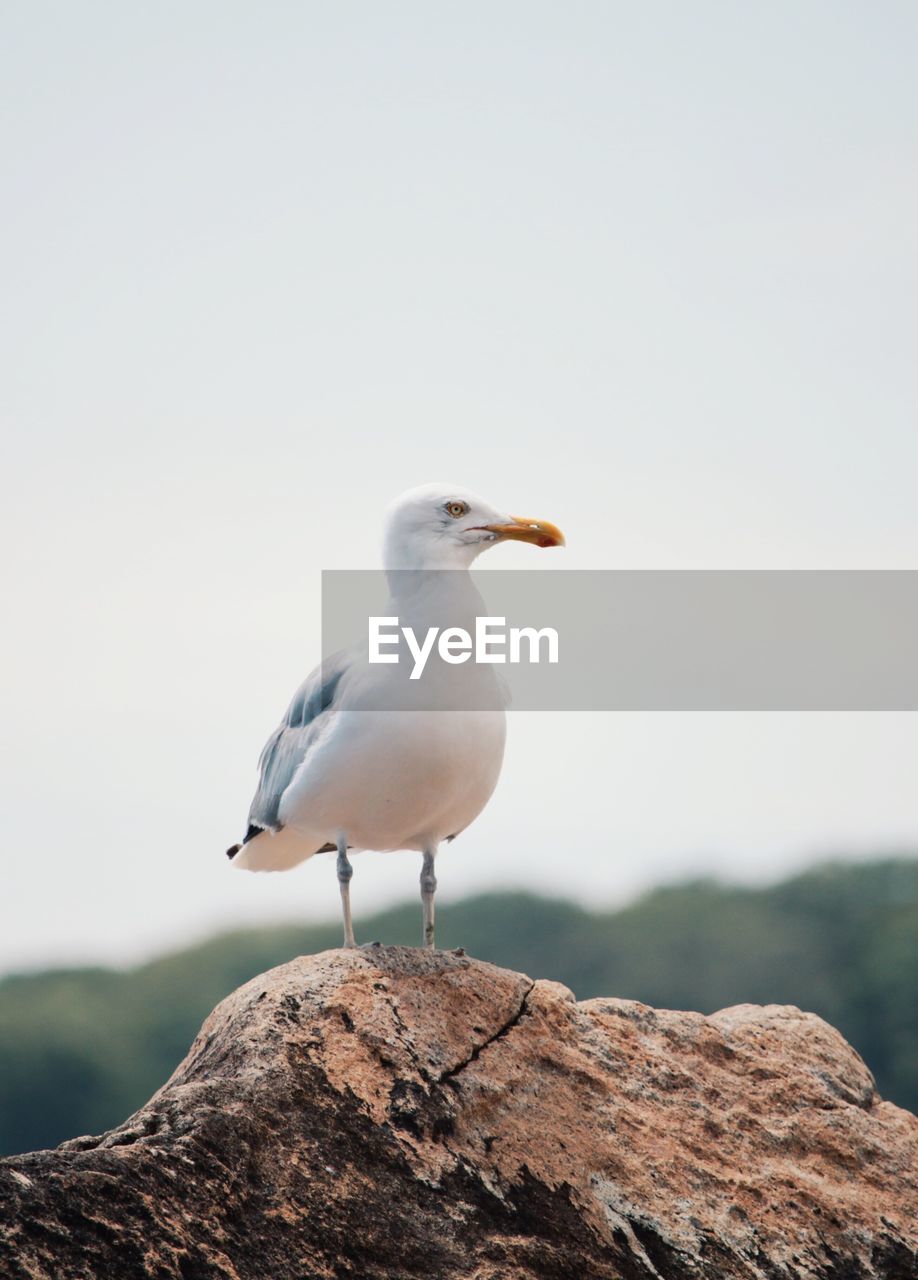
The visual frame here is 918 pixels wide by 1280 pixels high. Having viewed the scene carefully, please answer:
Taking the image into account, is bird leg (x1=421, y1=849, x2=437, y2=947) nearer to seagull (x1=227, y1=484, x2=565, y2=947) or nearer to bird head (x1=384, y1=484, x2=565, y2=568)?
seagull (x1=227, y1=484, x2=565, y2=947)

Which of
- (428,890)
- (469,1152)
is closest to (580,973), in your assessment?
(428,890)

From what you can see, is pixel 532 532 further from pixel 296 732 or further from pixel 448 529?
pixel 296 732

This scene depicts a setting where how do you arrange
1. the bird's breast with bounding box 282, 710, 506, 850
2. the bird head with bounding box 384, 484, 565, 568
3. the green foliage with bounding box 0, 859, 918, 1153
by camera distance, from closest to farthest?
1. the bird's breast with bounding box 282, 710, 506, 850
2. the bird head with bounding box 384, 484, 565, 568
3. the green foliage with bounding box 0, 859, 918, 1153

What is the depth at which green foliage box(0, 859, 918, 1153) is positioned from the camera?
55281 mm

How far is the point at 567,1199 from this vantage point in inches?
313

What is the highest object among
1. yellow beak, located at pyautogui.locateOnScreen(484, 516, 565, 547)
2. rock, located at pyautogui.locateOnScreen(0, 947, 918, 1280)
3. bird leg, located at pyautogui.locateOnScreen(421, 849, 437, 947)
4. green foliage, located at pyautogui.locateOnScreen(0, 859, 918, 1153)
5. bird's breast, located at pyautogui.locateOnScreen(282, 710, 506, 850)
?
yellow beak, located at pyautogui.locateOnScreen(484, 516, 565, 547)

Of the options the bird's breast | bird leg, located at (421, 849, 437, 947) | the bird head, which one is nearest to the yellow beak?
the bird head

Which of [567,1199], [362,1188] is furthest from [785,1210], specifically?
[362,1188]

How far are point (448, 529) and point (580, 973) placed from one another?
54728mm

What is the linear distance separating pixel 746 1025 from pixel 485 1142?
233 cm

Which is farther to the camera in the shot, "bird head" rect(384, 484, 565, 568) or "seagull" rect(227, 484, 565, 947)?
"bird head" rect(384, 484, 565, 568)

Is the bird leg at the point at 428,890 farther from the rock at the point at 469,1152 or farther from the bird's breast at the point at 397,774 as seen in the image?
the rock at the point at 469,1152

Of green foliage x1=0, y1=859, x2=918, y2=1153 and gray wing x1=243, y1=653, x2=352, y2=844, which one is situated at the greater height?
gray wing x1=243, y1=653, x2=352, y2=844

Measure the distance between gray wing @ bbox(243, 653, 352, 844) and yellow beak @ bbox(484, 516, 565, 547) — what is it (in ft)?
3.65
